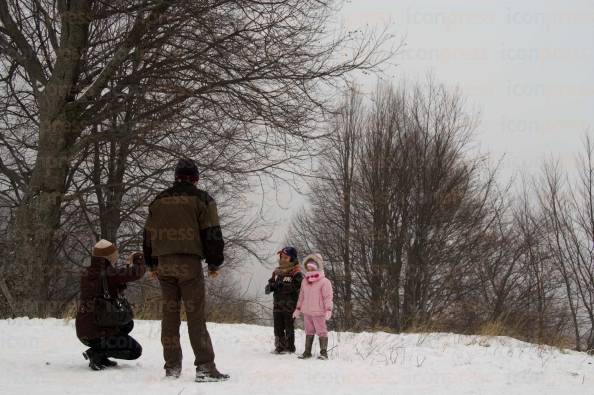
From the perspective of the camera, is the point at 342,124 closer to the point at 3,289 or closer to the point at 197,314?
the point at 3,289

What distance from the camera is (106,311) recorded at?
18.8ft

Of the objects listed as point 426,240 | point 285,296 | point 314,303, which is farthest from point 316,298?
point 426,240

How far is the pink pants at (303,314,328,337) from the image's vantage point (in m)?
7.27

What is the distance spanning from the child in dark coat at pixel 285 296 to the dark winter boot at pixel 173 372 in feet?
7.80

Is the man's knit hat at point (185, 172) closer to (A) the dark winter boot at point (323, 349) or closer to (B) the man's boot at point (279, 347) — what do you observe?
(A) the dark winter boot at point (323, 349)

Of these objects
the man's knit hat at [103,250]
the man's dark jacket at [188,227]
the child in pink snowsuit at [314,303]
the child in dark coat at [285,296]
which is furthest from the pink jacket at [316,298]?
the man's knit hat at [103,250]

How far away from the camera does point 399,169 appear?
24.1m

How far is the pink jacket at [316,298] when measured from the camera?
7.40 meters

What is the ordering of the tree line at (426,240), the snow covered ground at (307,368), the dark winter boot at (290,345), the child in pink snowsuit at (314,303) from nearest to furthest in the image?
the snow covered ground at (307,368)
the child in pink snowsuit at (314,303)
the dark winter boot at (290,345)
the tree line at (426,240)

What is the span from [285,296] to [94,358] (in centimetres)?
288

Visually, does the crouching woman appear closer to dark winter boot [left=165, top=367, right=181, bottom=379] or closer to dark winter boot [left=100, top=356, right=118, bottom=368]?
dark winter boot [left=100, top=356, right=118, bottom=368]

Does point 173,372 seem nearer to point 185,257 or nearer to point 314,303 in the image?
point 185,257

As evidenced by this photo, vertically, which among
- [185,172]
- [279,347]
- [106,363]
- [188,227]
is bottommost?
[106,363]

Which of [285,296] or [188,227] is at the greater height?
[188,227]
